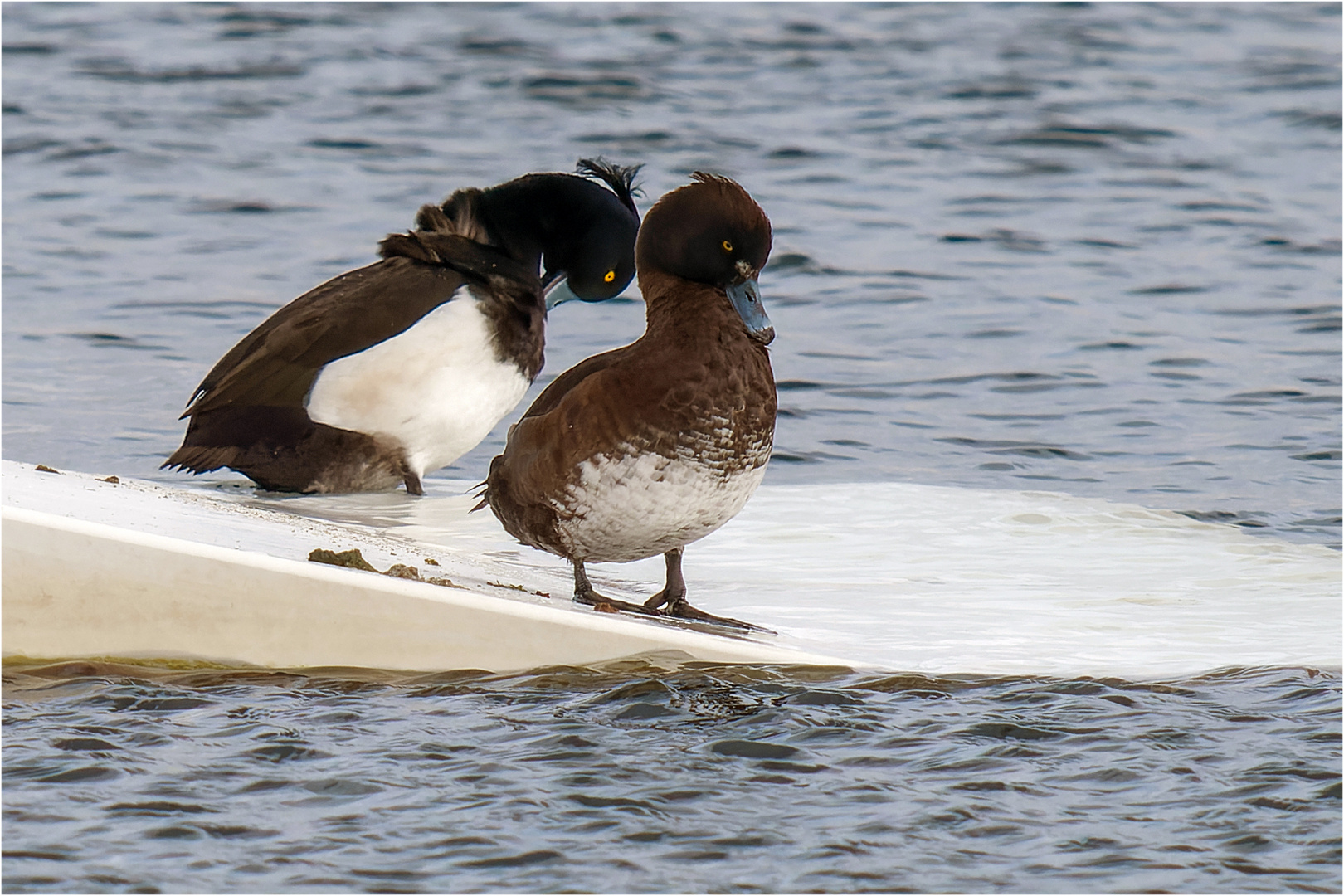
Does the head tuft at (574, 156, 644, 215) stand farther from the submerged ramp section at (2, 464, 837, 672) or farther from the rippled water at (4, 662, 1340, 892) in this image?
the rippled water at (4, 662, 1340, 892)

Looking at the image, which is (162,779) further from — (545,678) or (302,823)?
(545,678)

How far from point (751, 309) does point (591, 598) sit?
988 mm

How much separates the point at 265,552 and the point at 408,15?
14.8m

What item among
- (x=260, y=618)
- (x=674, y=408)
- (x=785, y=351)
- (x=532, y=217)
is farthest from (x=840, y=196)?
(x=260, y=618)

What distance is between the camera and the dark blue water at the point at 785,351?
3592mm

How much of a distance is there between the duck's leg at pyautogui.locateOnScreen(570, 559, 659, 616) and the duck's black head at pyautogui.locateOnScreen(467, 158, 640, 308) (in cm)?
199

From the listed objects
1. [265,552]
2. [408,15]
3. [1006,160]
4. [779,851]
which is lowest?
[779,851]

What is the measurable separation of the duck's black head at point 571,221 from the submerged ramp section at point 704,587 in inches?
40.7

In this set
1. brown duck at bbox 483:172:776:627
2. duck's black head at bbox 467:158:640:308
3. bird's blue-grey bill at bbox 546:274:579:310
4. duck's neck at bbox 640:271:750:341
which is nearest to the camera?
brown duck at bbox 483:172:776:627

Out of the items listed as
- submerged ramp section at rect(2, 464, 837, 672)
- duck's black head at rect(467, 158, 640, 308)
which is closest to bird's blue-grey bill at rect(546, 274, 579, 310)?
duck's black head at rect(467, 158, 640, 308)

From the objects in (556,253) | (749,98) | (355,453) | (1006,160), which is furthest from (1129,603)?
(749,98)

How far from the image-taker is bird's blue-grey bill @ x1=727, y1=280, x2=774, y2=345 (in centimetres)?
454

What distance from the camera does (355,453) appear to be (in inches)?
262

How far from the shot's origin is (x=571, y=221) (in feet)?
21.6
